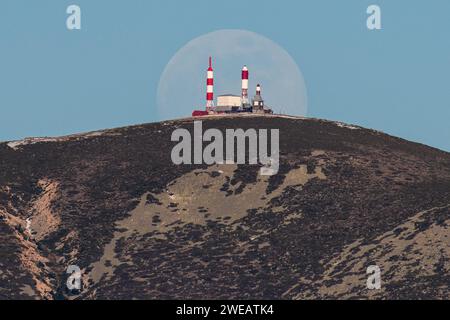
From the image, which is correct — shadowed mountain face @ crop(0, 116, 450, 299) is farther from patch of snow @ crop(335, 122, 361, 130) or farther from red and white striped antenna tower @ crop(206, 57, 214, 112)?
red and white striped antenna tower @ crop(206, 57, 214, 112)

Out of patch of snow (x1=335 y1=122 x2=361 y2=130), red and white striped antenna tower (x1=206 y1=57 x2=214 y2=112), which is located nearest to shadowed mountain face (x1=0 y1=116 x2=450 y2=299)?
patch of snow (x1=335 y1=122 x2=361 y2=130)

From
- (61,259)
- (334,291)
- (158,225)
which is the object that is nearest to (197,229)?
(158,225)

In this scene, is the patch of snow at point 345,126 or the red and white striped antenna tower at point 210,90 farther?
the red and white striped antenna tower at point 210,90

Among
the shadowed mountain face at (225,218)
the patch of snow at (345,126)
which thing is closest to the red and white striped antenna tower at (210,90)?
the shadowed mountain face at (225,218)

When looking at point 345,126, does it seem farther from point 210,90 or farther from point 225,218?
point 225,218

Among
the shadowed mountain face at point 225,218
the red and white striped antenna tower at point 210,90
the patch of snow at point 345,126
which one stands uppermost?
the red and white striped antenna tower at point 210,90

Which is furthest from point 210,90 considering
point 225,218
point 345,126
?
point 225,218

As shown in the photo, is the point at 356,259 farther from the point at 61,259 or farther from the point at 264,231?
the point at 61,259

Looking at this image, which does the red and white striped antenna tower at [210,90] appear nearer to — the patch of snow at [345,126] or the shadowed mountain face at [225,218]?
the shadowed mountain face at [225,218]

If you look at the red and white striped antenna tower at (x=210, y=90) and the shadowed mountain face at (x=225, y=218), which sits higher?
the red and white striped antenna tower at (x=210, y=90)
